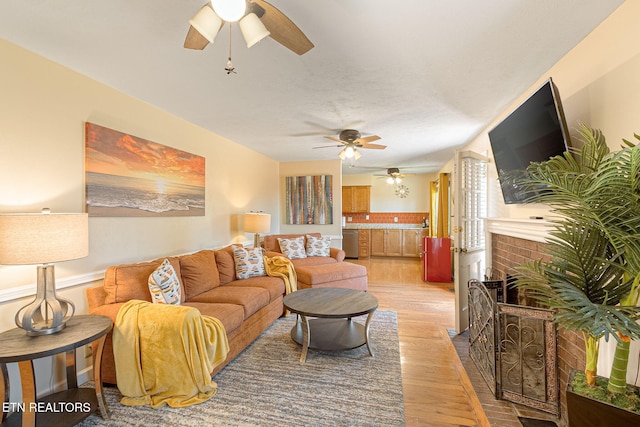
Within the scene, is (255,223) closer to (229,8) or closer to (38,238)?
(38,238)

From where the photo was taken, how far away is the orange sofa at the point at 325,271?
4.14 m

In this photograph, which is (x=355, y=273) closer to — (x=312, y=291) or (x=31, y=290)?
(x=312, y=291)

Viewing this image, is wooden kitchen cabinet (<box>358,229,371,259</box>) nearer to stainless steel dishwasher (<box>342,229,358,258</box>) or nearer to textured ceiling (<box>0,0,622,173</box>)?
stainless steel dishwasher (<box>342,229,358,258</box>)

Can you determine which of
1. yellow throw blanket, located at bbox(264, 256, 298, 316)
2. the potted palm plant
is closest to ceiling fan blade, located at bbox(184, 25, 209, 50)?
the potted palm plant

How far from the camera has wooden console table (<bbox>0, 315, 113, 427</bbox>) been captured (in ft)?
5.31

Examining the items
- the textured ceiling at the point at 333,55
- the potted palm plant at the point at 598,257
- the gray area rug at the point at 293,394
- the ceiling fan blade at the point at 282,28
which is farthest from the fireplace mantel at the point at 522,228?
the ceiling fan blade at the point at 282,28

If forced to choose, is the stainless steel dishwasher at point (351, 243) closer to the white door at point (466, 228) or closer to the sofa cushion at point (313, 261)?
the sofa cushion at point (313, 261)

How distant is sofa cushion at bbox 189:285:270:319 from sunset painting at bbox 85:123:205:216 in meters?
1.02

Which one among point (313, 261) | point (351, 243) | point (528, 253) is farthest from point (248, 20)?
point (351, 243)

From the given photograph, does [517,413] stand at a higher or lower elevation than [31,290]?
lower

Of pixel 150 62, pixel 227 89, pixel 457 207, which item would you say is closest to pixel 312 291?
pixel 457 207

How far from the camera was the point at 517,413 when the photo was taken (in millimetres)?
1857

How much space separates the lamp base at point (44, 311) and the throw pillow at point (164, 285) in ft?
1.93

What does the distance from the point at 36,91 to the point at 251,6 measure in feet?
6.11
